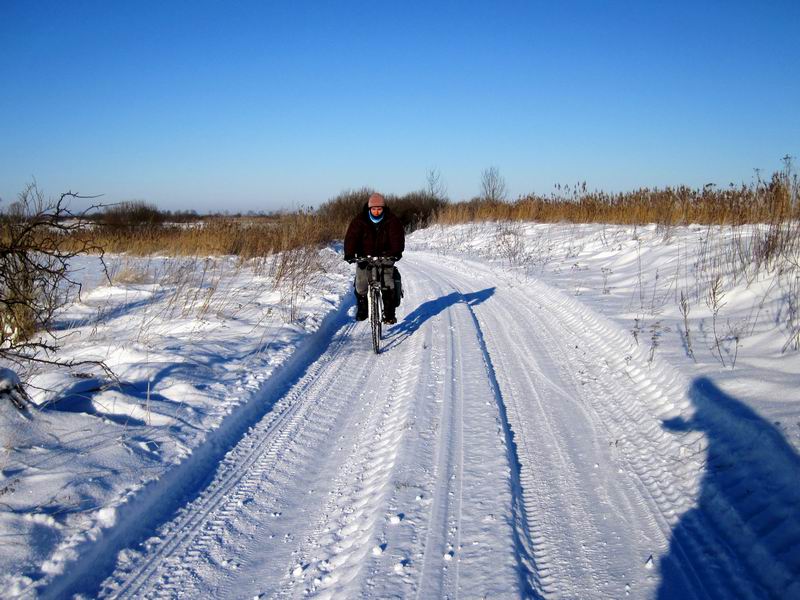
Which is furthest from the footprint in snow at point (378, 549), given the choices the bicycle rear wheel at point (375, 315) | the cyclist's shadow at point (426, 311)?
the cyclist's shadow at point (426, 311)

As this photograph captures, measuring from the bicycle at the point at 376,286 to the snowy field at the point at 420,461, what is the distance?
1.86 feet

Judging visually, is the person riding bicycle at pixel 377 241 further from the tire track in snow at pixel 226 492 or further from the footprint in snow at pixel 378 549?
the footprint in snow at pixel 378 549

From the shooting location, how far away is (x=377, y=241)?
8.23 m

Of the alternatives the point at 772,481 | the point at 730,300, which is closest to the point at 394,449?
the point at 772,481

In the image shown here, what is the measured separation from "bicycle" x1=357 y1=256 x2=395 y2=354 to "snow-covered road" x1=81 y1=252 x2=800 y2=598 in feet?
4.77

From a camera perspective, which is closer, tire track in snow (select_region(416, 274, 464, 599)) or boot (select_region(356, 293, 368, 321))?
tire track in snow (select_region(416, 274, 464, 599))

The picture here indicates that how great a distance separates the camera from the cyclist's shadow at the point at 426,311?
8.58 metres

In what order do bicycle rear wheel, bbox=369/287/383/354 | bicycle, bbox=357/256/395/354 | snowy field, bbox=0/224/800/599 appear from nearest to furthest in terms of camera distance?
snowy field, bbox=0/224/800/599, bicycle rear wheel, bbox=369/287/383/354, bicycle, bbox=357/256/395/354

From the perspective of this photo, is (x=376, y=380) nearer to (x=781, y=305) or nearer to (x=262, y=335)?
(x=262, y=335)

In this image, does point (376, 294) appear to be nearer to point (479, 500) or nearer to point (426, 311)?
point (426, 311)

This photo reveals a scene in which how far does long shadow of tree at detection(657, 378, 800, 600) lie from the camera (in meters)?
2.85

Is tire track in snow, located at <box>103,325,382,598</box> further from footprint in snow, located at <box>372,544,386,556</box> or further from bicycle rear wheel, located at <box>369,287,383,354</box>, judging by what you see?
bicycle rear wheel, located at <box>369,287,383,354</box>

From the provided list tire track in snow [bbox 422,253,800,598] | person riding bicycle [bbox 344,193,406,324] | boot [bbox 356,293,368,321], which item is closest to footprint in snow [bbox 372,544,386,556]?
tire track in snow [bbox 422,253,800,598]

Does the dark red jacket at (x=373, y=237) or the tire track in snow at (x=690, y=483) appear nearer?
the tire track in snow at (x=690, y=483)
